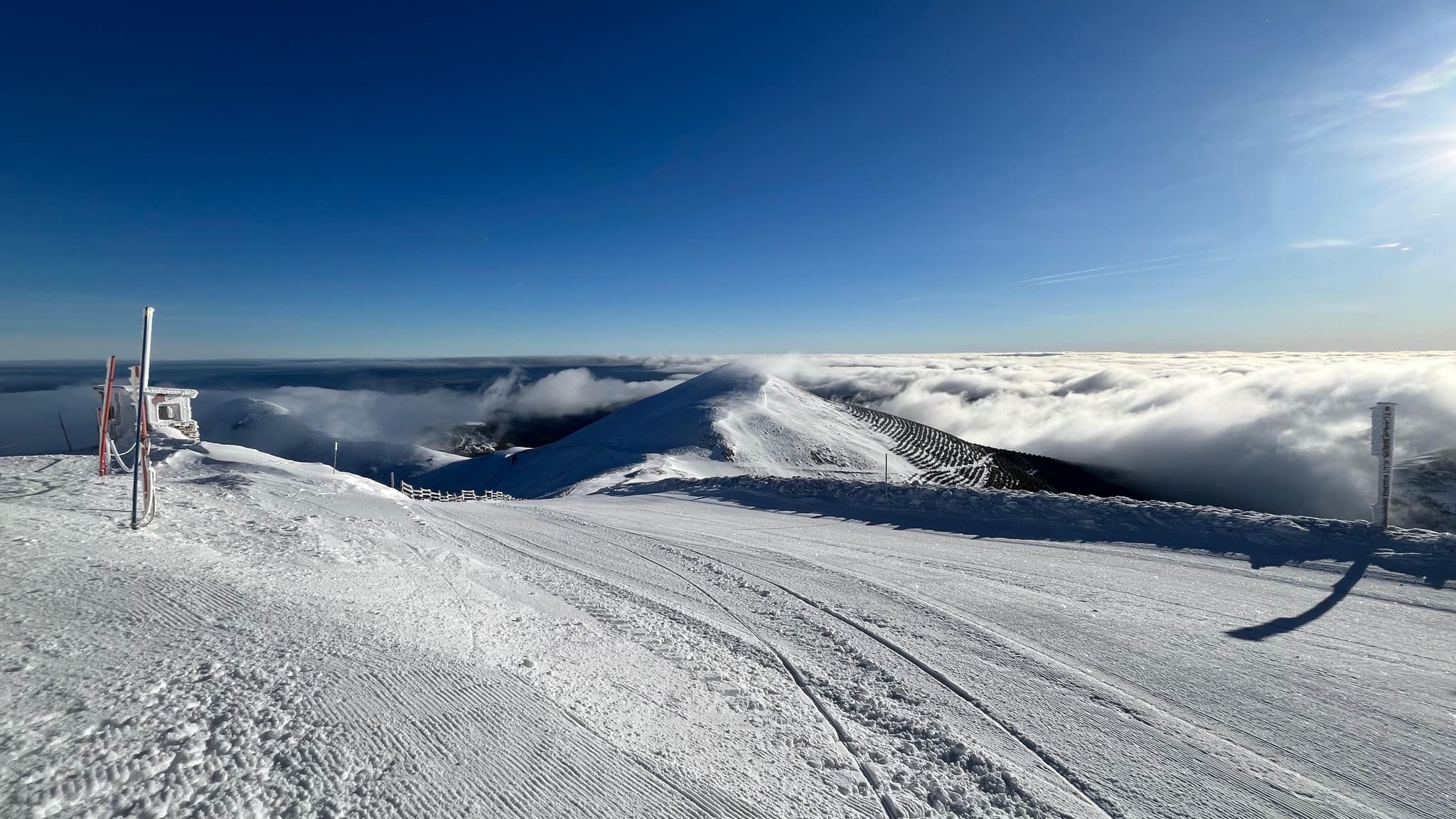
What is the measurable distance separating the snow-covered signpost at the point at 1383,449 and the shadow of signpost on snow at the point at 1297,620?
Result: 327 centimetres

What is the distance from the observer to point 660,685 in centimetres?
482

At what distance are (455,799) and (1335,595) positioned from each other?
408 inches

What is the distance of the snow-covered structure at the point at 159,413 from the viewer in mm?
10914

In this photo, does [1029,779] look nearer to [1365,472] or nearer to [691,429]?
[691,429]

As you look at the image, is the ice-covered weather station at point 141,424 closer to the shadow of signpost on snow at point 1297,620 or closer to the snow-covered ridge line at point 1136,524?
the snow-covered ridge line at point 1136,524

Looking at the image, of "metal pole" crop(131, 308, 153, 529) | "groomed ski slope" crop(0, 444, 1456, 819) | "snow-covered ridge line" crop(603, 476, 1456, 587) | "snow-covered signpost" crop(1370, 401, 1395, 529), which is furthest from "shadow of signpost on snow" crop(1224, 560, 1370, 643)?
"metal pole" crop(131, 308, 153, 529)

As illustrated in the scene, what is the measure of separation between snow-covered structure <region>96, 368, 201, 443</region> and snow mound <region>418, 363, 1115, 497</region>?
1538 centimetres

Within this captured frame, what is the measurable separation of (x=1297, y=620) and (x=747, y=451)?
116ft

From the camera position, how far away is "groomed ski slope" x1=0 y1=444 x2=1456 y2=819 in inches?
131

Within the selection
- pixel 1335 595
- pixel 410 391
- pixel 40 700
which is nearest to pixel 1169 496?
pixel 1335 595

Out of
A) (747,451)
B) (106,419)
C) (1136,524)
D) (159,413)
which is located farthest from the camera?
(747,451)

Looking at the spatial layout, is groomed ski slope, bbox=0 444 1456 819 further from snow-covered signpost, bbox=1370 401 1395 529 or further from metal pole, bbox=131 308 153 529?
snow-covered signpost, bbox=1370 401 1395 529

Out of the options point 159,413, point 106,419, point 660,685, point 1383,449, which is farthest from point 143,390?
point 1383,449

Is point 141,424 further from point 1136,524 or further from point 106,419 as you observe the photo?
point 1136,524
